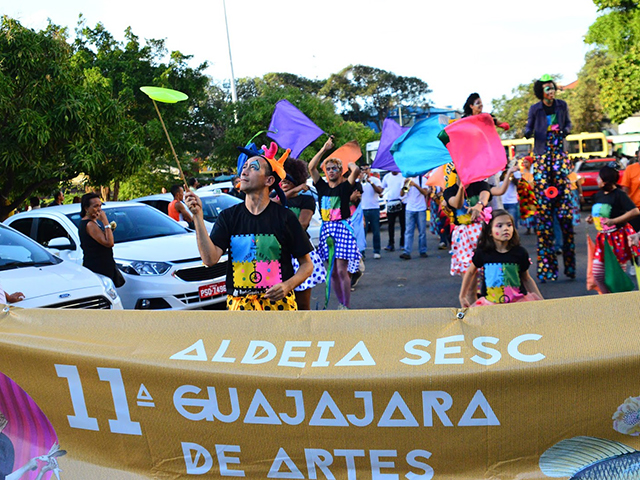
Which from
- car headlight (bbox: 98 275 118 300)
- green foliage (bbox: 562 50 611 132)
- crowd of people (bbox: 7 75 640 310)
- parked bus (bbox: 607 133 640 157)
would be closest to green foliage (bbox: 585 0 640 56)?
parked bus (bbox: 607 133 640 157)

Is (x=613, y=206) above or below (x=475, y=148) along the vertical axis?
below

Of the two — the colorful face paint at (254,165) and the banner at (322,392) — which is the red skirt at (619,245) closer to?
the colorful face paint at (254,165)

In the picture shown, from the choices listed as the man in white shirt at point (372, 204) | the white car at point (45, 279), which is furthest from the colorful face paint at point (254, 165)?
the man in white shirt at point (372, 204)

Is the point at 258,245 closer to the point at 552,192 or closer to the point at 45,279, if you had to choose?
the point at 45,279

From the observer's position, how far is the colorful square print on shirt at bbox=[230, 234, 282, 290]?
165 inches

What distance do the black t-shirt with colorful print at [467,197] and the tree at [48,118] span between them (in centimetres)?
900

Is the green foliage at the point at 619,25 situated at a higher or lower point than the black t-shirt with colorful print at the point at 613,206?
higher

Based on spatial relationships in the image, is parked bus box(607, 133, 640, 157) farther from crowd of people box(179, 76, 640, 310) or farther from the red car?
crowd of people box(179, 76, 640, 310)

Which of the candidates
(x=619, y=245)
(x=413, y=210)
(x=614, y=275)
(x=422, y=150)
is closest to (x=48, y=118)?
(x=413, y=210)

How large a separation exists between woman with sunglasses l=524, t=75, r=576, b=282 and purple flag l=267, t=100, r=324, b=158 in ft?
10.5

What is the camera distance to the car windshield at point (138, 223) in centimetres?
913

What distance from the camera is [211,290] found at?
8305 millimetres

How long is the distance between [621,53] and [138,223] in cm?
3317

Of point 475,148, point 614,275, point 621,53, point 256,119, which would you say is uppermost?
point 621,53
